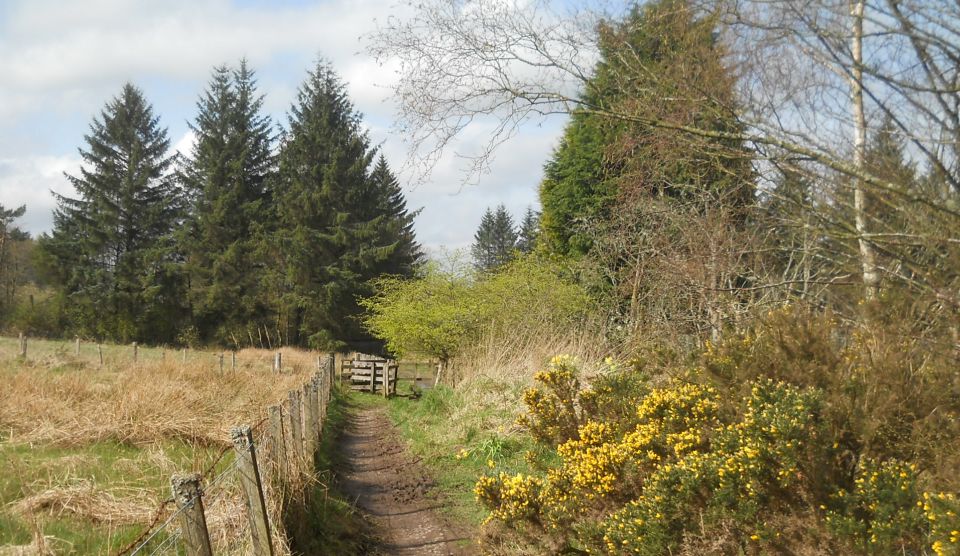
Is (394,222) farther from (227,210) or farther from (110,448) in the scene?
(110,448)

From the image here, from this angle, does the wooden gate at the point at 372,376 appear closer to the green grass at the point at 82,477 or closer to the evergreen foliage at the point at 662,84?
the green grass at the point at 82,477

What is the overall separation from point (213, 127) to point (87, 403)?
1305 inches

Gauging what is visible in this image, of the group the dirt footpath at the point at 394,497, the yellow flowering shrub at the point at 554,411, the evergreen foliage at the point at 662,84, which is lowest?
the dirt footpath at the point at 394,497

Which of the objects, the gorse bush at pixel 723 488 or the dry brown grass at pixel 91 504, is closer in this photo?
the gorse bush at pixel 723 488

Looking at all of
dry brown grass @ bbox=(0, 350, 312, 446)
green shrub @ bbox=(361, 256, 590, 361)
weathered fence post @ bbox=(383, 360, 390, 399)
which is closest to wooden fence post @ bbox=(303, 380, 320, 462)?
dry brown grass @ bbox=(0, 350, 312, 446)

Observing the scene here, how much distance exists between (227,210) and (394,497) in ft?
108

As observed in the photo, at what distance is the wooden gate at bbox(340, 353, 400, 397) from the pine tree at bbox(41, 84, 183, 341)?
19.2 m

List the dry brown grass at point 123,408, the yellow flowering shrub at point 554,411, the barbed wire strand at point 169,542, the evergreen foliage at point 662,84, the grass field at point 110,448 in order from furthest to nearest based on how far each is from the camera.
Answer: the dry brown grass at point 123,408 < the yellow flowering shrub at point 554,411 < the grass field at point 110,448 < the evergreen foliage at point 662,84 < the barbed wire strand at point 169,542

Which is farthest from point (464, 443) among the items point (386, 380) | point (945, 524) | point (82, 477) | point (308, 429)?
point (386, 380)

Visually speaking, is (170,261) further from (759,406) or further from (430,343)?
(759,406)

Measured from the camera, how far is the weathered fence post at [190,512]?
10.6 ft

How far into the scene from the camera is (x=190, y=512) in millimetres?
3260

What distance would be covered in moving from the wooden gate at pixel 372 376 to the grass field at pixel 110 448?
9.25 metres

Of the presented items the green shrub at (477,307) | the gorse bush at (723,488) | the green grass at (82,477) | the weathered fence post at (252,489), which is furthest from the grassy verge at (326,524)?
the green shrub at (477,307)
